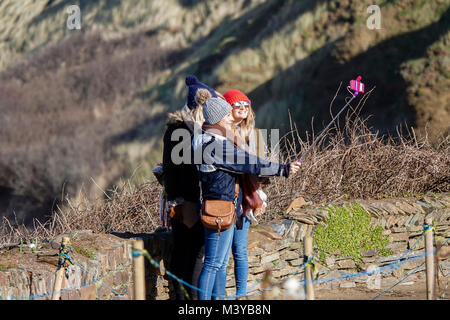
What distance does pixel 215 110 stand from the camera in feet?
15.5

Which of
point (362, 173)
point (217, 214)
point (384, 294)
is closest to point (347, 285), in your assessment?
point (384, 294)

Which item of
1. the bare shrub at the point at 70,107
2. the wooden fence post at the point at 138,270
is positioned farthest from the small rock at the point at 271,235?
the bare shrub at the point at 70,107

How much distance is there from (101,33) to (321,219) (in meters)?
37.1

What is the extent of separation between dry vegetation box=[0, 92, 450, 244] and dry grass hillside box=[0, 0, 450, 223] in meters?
0.75

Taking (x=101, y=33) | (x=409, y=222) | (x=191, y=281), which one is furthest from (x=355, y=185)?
(x=101, y=33)

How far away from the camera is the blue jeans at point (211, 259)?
184 inches

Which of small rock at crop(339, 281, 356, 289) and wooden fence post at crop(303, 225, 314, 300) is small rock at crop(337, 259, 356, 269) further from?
wooden fence post at crop(303, 225, 314, 300)

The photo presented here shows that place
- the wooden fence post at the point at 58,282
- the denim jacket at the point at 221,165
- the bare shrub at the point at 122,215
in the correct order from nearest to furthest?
the wooden fence post at the point at 58,282 → the denim jacket at the point at 221,165 → the bare shrub at the point at 122,215

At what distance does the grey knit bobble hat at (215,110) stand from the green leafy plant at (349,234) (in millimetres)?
2142

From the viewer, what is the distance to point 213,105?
476cm

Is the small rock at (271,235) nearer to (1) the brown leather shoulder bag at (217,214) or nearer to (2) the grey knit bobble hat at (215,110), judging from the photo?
(1) the brown leather shoulder bag at (217,214)

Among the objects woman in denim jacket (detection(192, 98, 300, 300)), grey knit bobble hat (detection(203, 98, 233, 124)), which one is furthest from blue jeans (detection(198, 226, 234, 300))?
grey knit bobble hat (detection(203, 98, 233, 124))

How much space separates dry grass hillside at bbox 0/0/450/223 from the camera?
22.0 meters

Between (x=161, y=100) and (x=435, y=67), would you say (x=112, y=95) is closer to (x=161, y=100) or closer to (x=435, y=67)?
(x=161, y=100)
